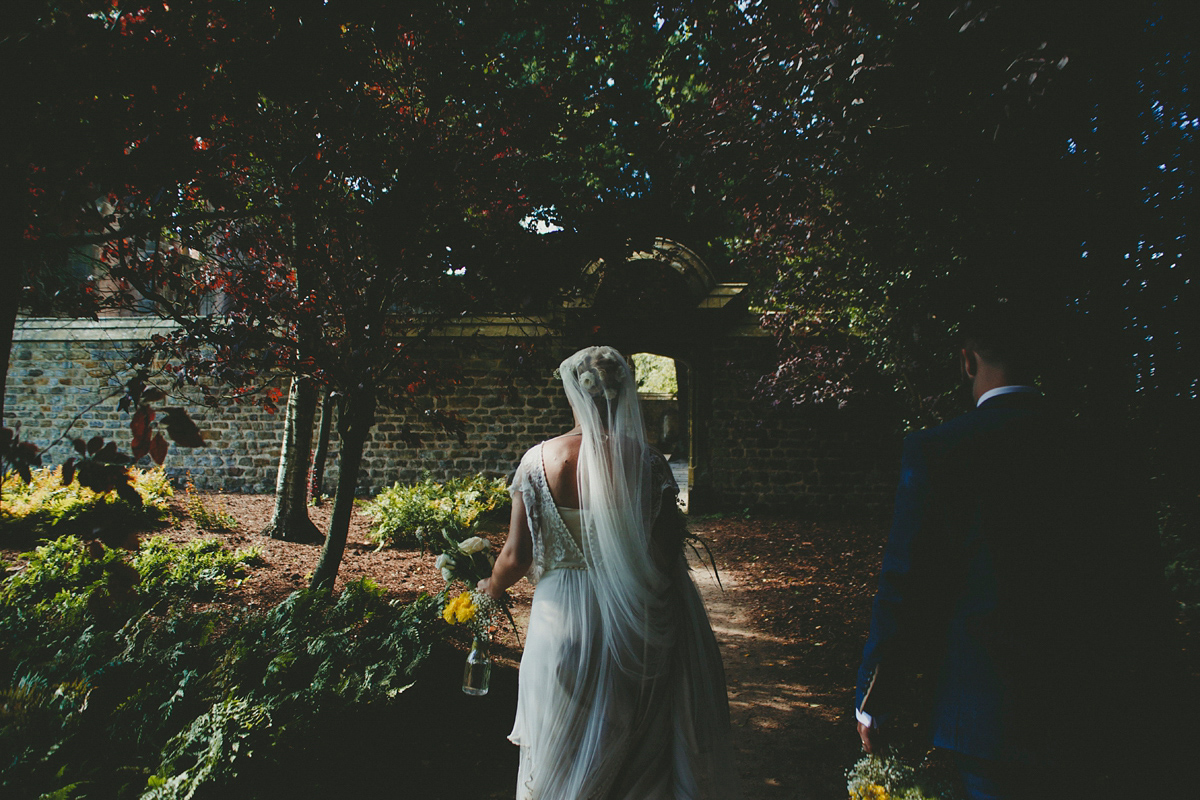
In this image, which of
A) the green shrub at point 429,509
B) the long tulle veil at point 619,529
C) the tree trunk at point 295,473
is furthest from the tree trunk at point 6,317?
the tree trunk at point 295,473

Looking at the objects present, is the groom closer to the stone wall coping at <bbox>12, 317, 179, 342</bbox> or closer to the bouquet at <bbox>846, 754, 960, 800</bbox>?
the bouquet at <bbox>846, 754, 960, 800</bbox>

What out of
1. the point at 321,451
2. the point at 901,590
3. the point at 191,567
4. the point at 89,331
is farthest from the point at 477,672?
the point at 89,331

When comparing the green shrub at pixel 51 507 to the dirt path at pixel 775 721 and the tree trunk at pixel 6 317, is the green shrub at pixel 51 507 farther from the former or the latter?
the dirt path at pixel 775 721

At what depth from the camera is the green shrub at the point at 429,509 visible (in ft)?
25.0

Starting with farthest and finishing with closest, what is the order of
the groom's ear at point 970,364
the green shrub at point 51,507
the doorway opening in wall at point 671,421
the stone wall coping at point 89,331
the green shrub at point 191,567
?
the doorway opening in wall at point 671,421 < the stone wall coping at point 89,331 < the green shrub at point 51,507 < the green shrub at point 191,567 < the groom's ear at point 970,364

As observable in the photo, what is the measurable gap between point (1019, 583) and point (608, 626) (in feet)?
4.37

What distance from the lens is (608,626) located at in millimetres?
2250

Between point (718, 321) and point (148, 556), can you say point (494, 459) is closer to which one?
point (718, 321)

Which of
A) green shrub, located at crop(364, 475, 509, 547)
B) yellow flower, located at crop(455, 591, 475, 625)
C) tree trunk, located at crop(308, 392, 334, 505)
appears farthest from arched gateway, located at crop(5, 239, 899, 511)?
yellow flower, located at crop(455, 591, 475, 625)

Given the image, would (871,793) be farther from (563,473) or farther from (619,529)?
(563,473)

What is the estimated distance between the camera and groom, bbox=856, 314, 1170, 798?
1.39m

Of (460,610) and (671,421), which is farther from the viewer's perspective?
(671,421)

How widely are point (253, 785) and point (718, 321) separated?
9.45 meters

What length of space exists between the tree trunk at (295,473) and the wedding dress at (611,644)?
591cm
